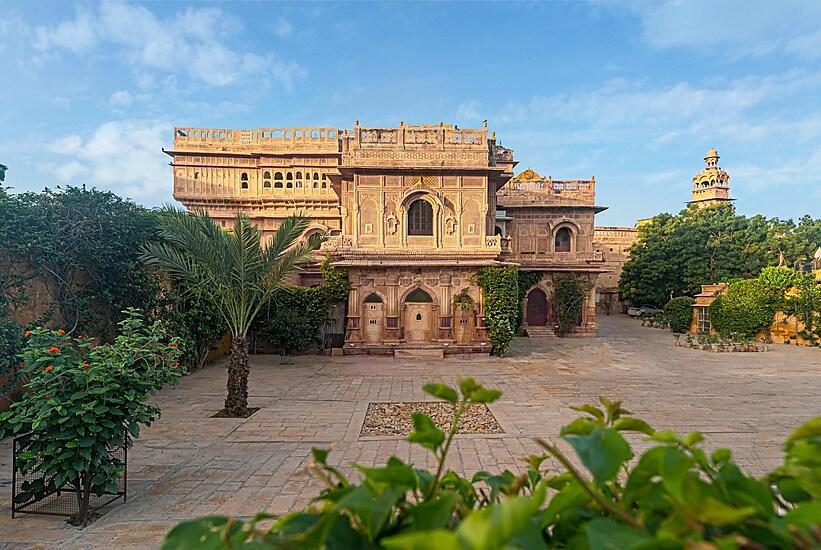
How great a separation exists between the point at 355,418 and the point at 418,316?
801 cm

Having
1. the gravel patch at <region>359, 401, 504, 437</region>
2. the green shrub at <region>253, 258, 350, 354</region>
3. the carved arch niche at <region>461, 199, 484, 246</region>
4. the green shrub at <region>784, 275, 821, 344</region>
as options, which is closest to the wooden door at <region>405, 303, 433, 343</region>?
the green shrub at <region>253, 258, 350, 354</region>

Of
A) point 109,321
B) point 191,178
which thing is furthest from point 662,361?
point 191,178

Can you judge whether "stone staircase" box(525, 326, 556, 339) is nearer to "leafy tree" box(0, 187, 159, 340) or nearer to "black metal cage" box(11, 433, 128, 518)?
"leafy tree" box(0, 187, 159, 340)

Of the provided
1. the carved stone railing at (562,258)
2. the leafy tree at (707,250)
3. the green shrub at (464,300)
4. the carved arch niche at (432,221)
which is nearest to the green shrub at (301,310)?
the carved arch niche at (432,221)

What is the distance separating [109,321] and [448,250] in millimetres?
10067

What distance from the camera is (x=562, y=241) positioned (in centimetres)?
2319

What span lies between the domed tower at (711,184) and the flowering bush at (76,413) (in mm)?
44982

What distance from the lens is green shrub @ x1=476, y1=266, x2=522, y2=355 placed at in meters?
15.1

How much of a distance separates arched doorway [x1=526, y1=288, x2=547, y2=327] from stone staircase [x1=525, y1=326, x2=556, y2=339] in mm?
368

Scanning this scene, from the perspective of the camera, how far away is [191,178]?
2464 centimetres

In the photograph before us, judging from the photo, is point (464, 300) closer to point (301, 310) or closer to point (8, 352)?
point (301, 310)

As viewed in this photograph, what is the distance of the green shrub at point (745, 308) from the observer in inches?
789


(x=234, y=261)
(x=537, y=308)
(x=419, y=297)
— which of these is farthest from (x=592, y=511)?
(x=537, y=308)

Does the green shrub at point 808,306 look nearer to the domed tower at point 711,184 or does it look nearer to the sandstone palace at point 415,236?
the sandstone palace at point 415,236
